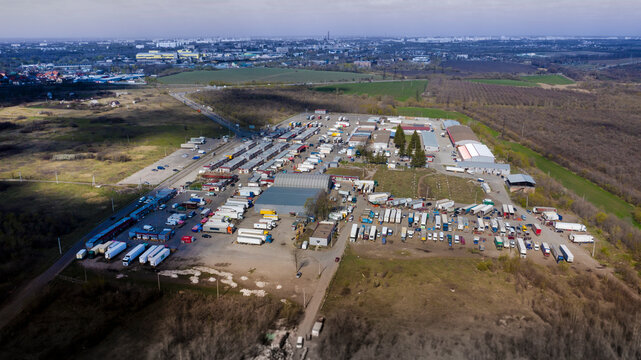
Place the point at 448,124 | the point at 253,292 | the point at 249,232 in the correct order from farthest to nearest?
the point at 448,124 < the point at 249,232 < the point at 253,292

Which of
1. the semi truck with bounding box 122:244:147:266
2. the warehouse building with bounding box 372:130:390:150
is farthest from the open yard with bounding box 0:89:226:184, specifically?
the warehouse building with bounding box 372:130:390:150

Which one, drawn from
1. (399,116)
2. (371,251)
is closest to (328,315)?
(371,251)

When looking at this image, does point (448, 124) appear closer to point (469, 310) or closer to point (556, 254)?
point (556, 254)

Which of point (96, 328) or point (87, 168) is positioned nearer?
point (96, 328)

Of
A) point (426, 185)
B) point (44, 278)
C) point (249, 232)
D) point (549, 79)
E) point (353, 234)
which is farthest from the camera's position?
point (549, 79)

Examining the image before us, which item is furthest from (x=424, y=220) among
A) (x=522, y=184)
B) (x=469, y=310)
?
(x=522, y=184)

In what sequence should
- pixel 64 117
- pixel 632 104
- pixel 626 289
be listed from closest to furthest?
pixel 626 289 < pixel 64 117 < pixel 632 104

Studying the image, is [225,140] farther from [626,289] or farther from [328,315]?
[626,289]
